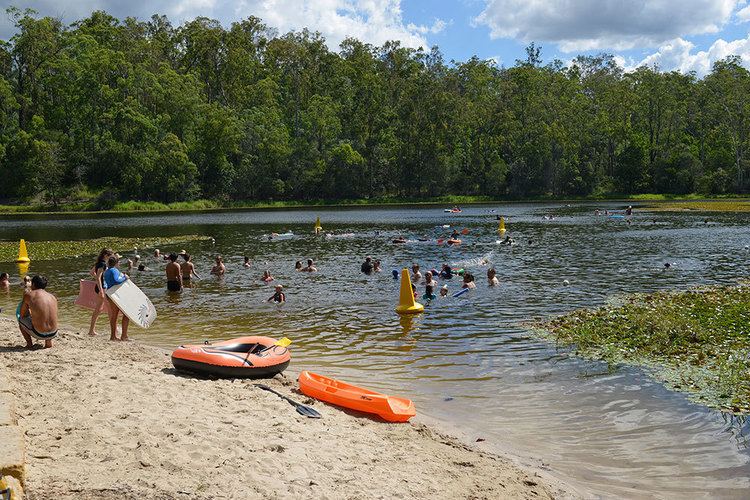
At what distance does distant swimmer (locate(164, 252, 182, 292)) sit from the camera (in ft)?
78.5

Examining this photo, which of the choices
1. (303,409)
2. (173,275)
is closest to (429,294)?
(173,275)

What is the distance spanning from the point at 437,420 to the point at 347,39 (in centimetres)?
12846

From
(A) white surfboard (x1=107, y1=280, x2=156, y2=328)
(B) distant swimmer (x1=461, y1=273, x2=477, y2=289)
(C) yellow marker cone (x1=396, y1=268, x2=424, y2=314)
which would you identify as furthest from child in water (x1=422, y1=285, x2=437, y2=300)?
(A) white surfboard (x1=107, y1=280, x2=156, y2=328)

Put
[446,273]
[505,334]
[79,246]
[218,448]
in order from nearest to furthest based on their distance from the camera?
1. [218,448]
2. [505,334]
3. [446,273]
4. [79,246]

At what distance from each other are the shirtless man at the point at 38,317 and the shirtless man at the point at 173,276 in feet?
36.5

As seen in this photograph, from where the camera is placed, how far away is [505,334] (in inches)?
650

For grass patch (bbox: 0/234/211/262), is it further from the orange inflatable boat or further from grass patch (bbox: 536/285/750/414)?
grass patch (bbox: 536/285/750/414)

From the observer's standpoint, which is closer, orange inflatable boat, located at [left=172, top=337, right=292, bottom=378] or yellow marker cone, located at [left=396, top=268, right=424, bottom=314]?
orange inflatable boat, located at [left=172, top=337, right=292, bottom=378]

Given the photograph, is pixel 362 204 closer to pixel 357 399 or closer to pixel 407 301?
pixel 407 301

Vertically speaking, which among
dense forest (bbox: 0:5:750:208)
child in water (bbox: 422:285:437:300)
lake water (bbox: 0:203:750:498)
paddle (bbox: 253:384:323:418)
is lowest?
lake water (bbox: 0:203:750:498)

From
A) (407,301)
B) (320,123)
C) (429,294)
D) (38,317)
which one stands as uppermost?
(320,123)

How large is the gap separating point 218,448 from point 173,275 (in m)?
17.2

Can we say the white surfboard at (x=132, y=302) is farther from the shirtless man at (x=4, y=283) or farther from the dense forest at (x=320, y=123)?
the dense forest at (x=320, y=123)

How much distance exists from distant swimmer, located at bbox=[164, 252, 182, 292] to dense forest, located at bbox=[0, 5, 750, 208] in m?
76.8
